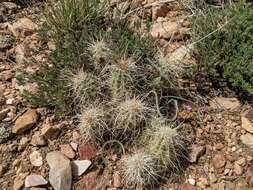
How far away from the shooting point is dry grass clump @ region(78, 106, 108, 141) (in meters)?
3.21

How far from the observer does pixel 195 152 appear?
3.32 meters

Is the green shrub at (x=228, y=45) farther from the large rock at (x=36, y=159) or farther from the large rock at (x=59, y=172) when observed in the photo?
the large rock at (x=36, y=159)

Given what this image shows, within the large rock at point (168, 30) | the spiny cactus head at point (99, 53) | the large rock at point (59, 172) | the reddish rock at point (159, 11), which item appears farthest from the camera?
the reddish rock at point (159, 11)

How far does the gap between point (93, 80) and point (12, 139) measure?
2.48 feet

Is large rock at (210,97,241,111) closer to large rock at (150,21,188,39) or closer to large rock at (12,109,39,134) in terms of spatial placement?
large rock at (150,21,188,39)

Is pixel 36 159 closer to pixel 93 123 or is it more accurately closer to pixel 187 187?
pixel 93 123

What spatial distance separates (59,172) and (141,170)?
58 centimetres

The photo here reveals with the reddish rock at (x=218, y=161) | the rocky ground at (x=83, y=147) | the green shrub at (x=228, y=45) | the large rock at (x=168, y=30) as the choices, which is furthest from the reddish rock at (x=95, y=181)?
the large rock at (x=168, y=30)

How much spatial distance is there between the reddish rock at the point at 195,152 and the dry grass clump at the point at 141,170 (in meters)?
0.29

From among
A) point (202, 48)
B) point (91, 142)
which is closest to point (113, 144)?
point (91, 142)

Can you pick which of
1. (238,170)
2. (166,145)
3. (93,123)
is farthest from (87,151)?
(238,170)

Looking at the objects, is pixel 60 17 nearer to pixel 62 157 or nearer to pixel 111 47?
pixel 111 47

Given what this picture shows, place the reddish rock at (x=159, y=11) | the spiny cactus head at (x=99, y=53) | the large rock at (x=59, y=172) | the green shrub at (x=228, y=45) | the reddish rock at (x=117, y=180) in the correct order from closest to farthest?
the large rock at (x=59, y=172), the reddish rock at (x=117, y=180), the spiny cactus head at (x=99, y=53), the green shrub at (x=228, y=45), the reddish rock at (x=159, y=11)

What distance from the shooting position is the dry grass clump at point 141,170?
3.08m
